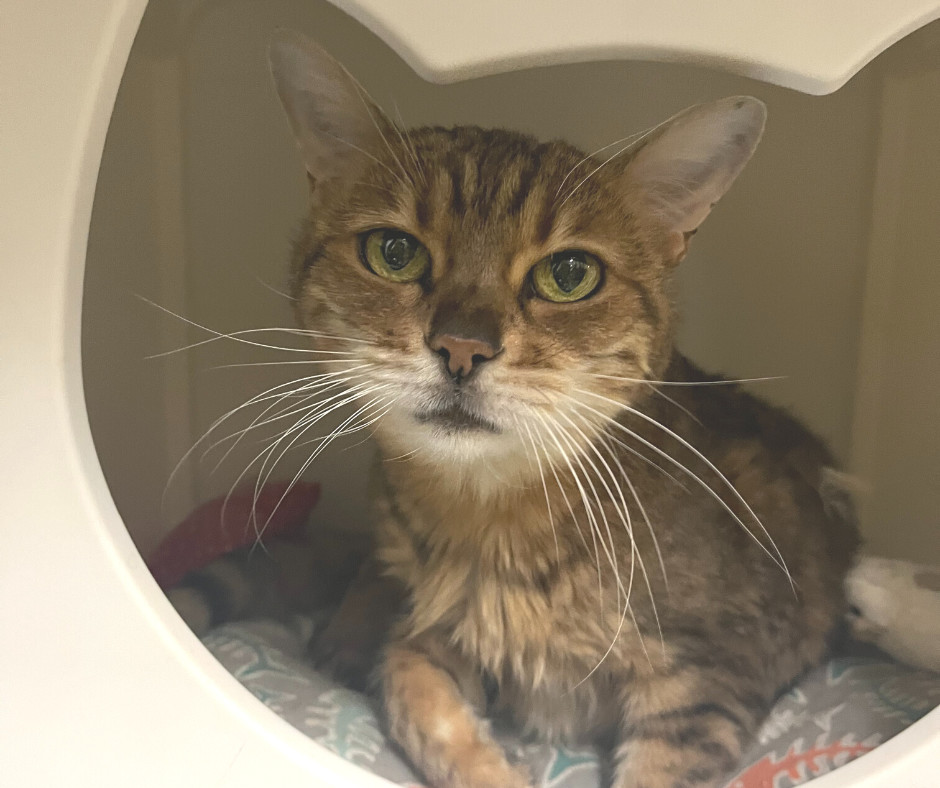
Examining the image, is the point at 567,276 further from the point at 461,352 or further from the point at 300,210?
the point at 300,210


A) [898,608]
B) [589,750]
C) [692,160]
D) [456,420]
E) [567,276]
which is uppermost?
[692,160]

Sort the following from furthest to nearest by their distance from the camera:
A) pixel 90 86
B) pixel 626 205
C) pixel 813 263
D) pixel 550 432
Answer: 1. pixel 813 263
2. pixel 626 205
3. pixel 550 432
4. pixel 90 86

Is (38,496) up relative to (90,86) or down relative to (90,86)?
down

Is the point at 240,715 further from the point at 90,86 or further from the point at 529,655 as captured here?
the point at 90,86

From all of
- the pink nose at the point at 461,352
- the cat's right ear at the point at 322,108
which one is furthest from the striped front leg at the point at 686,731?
the cat's right ear at the point at 322,108

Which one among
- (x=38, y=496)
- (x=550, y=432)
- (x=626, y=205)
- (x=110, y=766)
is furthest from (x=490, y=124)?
(x=110, y=766)

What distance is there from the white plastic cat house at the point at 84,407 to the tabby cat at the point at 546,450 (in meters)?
0.17

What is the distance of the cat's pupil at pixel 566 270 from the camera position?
839 millimetres

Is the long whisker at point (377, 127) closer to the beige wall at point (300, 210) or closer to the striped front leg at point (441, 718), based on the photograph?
the beige wall at point (300, 210)

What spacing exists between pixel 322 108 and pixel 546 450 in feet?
1.47

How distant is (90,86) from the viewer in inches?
25.1

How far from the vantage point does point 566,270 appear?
840mm


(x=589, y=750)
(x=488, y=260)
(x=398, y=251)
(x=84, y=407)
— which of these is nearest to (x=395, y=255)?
(x=398, y=251)

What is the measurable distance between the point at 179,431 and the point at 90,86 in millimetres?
457
